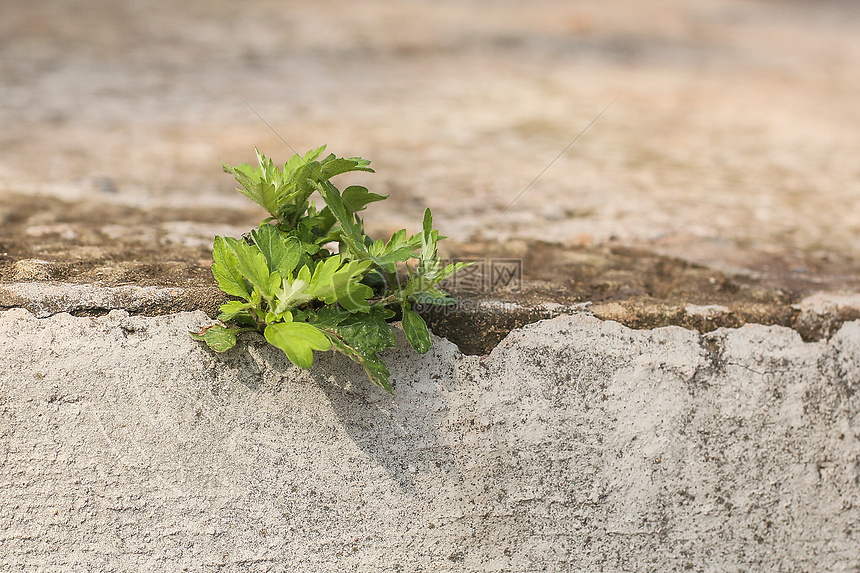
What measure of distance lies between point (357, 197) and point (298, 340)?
0.38 meters

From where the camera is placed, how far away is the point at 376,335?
1.35m

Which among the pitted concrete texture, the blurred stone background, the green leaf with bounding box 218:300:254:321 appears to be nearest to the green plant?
the green leaf with bounding box 218:300:254:321

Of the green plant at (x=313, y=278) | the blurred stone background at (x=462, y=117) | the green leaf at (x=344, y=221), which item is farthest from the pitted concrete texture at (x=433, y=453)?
the blurred stone background at (x=462, y=117)

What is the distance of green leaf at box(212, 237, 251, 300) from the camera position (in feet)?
4.48

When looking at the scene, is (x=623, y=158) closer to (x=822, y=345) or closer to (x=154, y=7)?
(x=822, y=345)

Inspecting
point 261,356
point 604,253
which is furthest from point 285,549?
point 604,253

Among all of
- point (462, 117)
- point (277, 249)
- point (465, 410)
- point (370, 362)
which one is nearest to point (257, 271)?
point (277, 249)

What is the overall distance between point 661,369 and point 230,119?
3036mm

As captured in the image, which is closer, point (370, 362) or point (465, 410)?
point (370, 362)

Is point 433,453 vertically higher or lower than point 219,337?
lower

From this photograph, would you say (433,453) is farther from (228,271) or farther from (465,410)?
(228,271)

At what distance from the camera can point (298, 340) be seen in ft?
4.06

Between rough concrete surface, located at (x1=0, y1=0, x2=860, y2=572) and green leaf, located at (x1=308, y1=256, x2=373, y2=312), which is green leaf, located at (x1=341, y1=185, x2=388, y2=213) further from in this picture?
rough concrete surface, located at (x1=0, y1=0, x2=860, y2=572)

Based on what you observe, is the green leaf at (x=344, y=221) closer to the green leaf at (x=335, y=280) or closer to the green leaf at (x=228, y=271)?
the green leaf at (x=335, y=280)
